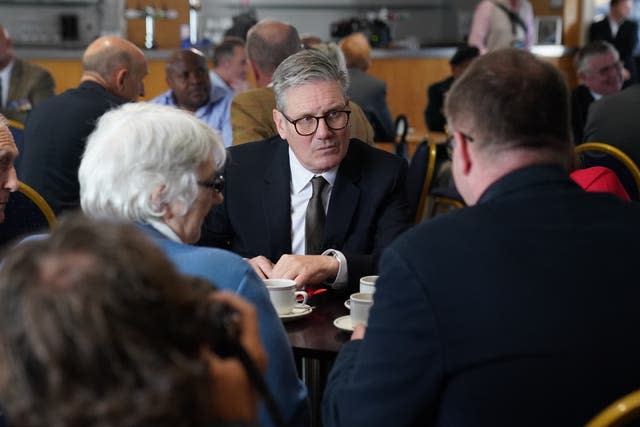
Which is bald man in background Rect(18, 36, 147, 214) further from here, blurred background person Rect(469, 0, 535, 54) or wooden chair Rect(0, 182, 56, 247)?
blurred background person Rect(469, 0, 535, 54)

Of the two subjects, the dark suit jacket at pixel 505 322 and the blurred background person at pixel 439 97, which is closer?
the dark suit jacket at pixel 505 322

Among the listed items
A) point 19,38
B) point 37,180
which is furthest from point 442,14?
point 37,180

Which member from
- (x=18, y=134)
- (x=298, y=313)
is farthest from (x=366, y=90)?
(x=298, y=313)

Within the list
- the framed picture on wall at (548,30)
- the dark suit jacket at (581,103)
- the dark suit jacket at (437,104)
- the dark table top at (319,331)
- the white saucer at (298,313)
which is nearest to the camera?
the dark table top at (319,331)

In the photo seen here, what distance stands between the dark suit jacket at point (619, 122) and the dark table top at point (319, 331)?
219cm

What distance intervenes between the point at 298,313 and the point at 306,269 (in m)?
0.21

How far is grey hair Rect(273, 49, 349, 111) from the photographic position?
2645mm

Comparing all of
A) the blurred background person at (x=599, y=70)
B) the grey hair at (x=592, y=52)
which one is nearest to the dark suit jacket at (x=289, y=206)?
the blurred background person at (x=599, y=70)

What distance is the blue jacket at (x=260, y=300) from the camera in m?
1.60

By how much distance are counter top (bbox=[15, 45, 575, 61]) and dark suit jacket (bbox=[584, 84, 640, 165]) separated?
3917mm

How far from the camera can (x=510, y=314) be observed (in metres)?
1.39

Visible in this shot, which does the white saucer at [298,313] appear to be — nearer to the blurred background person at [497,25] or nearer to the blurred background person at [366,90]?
the blurred background person at [366,90]

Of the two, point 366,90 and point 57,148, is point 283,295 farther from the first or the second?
point 366,90

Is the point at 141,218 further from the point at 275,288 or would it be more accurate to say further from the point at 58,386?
the point at 58,386
